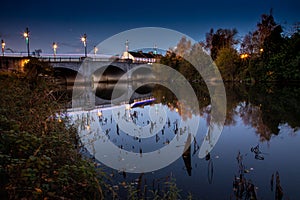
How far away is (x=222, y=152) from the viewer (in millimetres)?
11305

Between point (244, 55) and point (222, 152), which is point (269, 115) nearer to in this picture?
point (222, 152)

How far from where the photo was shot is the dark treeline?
45.8m

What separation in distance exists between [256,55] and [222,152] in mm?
47789

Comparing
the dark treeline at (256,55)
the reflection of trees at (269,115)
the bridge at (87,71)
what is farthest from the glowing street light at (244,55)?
the reflection of trees at (269,115)

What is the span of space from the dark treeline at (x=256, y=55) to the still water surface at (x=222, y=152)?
29242mm

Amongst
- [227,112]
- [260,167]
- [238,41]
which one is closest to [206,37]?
[238,41]

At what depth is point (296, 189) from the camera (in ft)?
24.7

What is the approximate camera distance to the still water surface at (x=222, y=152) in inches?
304

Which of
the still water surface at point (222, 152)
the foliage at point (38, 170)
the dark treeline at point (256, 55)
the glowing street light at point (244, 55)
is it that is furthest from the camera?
the glowing street light at point (244, 55)

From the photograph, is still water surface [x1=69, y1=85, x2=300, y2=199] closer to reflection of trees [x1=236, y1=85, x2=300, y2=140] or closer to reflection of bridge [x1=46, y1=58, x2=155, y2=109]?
reflection of trees [x1=236, y1=85, x2=300, y2=140]

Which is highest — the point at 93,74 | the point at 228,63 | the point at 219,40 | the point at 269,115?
the point at 219,40

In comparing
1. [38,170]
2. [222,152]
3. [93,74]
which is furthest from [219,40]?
[38,170]

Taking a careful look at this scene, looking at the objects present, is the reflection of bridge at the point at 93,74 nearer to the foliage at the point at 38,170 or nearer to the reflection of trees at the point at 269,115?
the reflection of trees at the point at 269,115

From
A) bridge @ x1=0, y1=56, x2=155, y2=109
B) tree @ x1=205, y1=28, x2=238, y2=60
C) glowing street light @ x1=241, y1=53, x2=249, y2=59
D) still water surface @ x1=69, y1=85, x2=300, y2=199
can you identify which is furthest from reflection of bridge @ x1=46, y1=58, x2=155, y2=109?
still water surface @ x1=69, y1=85, x2=300, y2=199
